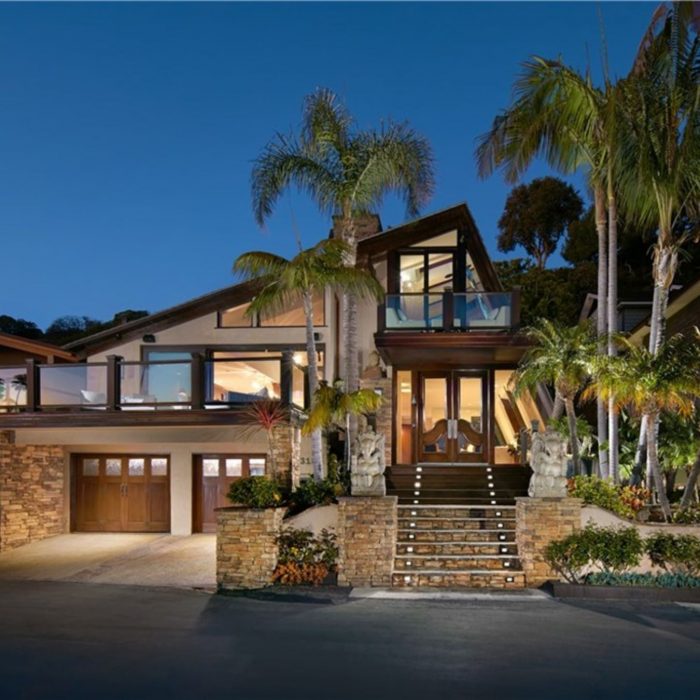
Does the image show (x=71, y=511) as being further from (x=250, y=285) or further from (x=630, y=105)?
(x=630, y=105)

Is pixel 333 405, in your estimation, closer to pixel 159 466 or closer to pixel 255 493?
pixel 255 493

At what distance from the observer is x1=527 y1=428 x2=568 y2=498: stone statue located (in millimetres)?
12078

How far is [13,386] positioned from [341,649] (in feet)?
35.4

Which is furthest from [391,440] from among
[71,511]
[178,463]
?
[71,511]

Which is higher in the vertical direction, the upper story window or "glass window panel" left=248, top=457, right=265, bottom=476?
the upper story window

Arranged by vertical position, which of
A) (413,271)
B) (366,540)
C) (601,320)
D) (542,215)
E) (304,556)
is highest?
(542,215)

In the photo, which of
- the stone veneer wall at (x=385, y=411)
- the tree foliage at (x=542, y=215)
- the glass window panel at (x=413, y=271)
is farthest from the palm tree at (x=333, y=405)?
the tree foliage at (x=542, y=215)

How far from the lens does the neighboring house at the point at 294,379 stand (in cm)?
1592

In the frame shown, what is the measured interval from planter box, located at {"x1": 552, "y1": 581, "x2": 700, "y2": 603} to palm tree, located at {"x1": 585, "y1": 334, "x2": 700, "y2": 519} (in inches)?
65.7

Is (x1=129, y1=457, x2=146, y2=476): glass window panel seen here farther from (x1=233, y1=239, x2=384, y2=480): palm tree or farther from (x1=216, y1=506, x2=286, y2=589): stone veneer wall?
(x1=216, y1=506, x2=286, y2=589): stone veneer wall

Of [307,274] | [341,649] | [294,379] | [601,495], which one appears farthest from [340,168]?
[341,649]

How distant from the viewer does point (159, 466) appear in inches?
718

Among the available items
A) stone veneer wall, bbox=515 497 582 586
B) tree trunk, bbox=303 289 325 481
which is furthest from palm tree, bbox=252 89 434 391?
stone veneer wall, bbox=515 497 582 586

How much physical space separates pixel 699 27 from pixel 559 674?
11.1 meters
